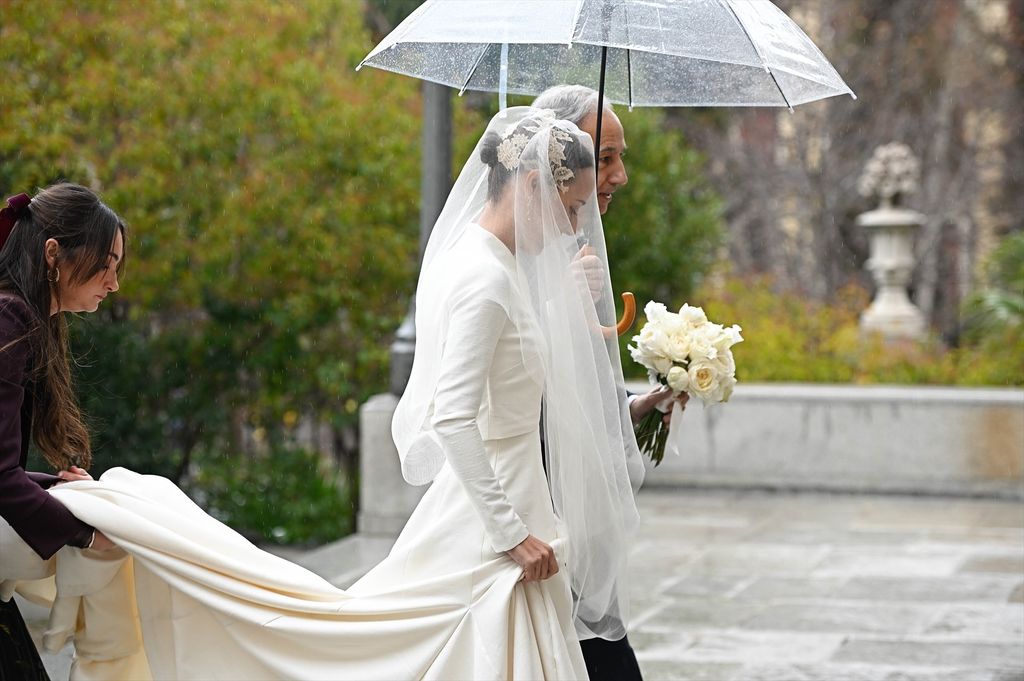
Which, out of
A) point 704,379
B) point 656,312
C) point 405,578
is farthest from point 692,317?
point 405,578

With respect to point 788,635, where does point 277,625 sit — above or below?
above

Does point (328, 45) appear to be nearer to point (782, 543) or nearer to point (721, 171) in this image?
point (782, 543)

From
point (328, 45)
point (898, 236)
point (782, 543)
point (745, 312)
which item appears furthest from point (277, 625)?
point (898, 236)

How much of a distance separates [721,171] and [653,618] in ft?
54.7

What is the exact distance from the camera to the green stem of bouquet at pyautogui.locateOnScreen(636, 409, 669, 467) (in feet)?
14.6

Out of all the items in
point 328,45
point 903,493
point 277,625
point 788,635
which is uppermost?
point 328,45

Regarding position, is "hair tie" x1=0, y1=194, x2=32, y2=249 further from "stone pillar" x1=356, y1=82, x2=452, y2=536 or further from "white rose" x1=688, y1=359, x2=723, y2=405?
"stone pillar" x1=356, y1=82, x2=452, y2=536

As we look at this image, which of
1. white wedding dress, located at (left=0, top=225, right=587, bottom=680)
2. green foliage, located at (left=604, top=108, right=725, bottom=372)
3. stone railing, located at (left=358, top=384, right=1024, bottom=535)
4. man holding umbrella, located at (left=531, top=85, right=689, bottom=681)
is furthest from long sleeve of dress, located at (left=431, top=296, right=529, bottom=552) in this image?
green foliage, located at (left=604, top=108, right=725, bottom=372)

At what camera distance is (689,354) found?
416 cm

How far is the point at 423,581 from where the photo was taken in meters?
3.47

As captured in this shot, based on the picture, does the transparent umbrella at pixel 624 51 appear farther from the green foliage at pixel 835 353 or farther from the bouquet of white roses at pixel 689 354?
the green foliage at pixel 835 353

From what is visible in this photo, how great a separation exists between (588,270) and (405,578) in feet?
3.08

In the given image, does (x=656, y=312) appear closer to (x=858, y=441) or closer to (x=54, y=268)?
(x=54, y=268)

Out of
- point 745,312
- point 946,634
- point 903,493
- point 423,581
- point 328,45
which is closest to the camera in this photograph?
point 423,581
